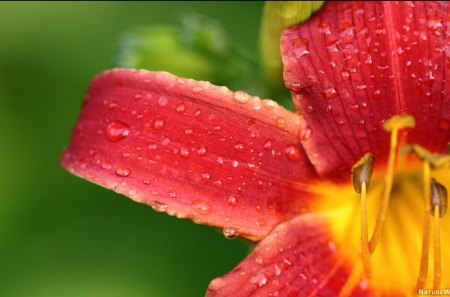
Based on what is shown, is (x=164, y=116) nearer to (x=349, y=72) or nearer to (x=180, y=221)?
(x=349, y=72)

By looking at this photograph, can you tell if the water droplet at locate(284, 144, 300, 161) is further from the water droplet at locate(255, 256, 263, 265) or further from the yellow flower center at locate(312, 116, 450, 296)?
the water droplet at locate(255, 256, 263, 265)

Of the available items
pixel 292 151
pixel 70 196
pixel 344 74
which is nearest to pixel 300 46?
pixel 344 74

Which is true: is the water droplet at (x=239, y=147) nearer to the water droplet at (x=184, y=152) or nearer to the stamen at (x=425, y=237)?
the water droplet at (x=184, y=152)

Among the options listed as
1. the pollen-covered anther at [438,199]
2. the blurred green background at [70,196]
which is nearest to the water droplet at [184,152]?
the pollen-covered anther at [438,199]

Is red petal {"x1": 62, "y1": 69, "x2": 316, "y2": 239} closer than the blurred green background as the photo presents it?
Yes

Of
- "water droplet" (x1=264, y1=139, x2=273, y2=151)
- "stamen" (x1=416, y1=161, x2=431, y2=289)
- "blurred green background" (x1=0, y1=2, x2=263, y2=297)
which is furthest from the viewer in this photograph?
"blurred green background" (x1=0, y1=2, x2=263, y2=297)

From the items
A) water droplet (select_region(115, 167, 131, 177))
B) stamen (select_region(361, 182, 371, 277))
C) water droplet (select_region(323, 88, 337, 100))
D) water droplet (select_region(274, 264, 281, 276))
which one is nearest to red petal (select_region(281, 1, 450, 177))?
water droplet (select_region(323, 88, 337, 100))

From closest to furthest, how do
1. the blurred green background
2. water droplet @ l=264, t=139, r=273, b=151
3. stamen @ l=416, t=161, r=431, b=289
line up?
stamen @ l=416, t=161, r=431, b=289
water droplet @ l=264, t=139, r=273, b=151
the blurred green background

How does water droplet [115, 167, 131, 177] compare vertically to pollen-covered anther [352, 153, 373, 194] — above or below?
below
